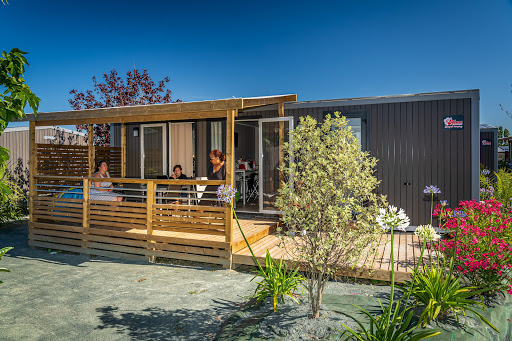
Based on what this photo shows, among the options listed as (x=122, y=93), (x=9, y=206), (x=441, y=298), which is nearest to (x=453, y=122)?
(x=441, y=298)

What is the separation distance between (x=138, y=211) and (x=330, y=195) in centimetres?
387

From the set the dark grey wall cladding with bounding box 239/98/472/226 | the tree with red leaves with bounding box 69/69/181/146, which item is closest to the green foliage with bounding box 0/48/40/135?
the dark grey wall cladding with bounding box 239/98/472/226

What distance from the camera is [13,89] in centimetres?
205

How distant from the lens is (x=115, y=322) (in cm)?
328

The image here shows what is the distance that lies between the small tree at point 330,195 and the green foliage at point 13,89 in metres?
1.79

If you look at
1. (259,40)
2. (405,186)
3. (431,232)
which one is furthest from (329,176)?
(259,40)

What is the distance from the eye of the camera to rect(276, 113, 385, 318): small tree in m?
2.60

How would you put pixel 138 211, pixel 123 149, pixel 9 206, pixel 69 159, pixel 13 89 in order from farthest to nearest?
pixel 123 149, pixel 9 206, pixel 69 159, pixel 138 211, pixel 13 89

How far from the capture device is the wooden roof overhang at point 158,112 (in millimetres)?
5074

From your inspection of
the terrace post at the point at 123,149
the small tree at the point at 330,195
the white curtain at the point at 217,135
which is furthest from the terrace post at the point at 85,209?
the small tree at the point at 330,195

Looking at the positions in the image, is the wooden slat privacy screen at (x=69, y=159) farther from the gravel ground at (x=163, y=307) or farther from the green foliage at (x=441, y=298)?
the green foliage at (x=441, y=298)

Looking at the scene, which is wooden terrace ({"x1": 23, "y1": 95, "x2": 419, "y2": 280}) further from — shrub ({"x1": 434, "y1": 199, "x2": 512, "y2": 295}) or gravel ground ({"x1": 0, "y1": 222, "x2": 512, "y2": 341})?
shrub ({"x1": 434, "y1": 199, "x2": 512, "y2": 295})

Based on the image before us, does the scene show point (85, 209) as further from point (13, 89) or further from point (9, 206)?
point (13, 89)

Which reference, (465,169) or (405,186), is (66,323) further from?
(465,169)
